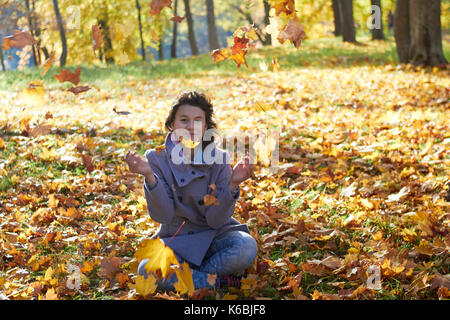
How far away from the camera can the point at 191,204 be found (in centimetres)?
261

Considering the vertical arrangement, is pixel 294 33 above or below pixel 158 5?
below

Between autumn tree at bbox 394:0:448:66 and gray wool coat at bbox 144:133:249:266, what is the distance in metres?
7.45

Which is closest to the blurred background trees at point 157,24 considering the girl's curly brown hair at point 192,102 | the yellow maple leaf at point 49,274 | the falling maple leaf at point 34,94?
the falling maple leaf at point 34,94

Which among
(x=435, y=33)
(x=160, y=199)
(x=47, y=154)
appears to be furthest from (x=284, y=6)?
(x=435, y=33)

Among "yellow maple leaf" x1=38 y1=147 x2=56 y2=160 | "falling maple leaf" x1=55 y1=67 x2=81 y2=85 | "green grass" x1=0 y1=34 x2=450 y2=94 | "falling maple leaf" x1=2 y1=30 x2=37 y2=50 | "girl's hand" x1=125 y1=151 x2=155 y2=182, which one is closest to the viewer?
"girl's hand" x1=125 y1=151 x2=155 y2=182

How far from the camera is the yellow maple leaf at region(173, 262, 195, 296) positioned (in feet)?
7.25

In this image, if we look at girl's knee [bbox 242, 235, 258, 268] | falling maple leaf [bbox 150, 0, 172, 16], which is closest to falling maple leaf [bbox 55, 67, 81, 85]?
falling maple leaf [bbox 150, 0, 172, 16]

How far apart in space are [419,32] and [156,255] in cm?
841

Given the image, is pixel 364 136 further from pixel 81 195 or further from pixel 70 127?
pixel 70 127

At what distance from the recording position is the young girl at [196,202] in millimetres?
2422

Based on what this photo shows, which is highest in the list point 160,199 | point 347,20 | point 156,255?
point 347,20

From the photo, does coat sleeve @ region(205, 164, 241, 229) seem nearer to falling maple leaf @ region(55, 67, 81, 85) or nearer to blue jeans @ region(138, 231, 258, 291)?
blue jeans @ region(138, 231, 258, 291)

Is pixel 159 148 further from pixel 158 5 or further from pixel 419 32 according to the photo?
pixel 419 32
